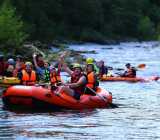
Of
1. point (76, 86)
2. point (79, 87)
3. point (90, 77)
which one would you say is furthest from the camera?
point (90, 77)

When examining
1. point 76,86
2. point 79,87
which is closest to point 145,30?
point 79,87

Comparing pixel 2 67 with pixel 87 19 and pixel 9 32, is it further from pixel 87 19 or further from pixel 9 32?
pixel 87 19

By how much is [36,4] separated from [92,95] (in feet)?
175

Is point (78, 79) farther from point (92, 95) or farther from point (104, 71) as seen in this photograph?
point (104, 71)

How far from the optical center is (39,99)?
55.3 ft

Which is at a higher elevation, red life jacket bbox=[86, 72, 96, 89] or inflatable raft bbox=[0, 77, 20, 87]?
red life jacket bbox=[86, 72, 96, 89]

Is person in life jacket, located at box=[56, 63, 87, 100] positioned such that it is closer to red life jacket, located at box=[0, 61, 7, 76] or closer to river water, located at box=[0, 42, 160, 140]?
river water, located at box=[0, 42, 160, 140]

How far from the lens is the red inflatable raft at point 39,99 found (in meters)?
16.7

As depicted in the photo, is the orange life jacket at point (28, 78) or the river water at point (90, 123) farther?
the orange life jacket at point (28, 78)

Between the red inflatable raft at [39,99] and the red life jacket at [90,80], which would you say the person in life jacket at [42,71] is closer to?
the red life jacket at [90,80]

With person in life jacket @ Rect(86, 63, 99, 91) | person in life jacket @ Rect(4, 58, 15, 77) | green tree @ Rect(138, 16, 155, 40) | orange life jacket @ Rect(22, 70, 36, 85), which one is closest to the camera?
person in life jacket @ Rect(86, 63, 99, 91)

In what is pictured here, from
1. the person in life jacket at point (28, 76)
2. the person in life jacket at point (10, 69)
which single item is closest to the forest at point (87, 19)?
the person in life jacket at point (10, 69)

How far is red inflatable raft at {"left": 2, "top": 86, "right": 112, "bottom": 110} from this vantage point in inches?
658

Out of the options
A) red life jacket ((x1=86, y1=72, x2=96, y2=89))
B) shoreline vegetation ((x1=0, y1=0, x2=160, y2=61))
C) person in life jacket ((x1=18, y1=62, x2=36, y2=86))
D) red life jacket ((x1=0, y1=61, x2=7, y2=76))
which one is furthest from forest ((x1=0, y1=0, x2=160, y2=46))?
red life jacket ((x1=86, y1=72, x2=96, y2=89))
